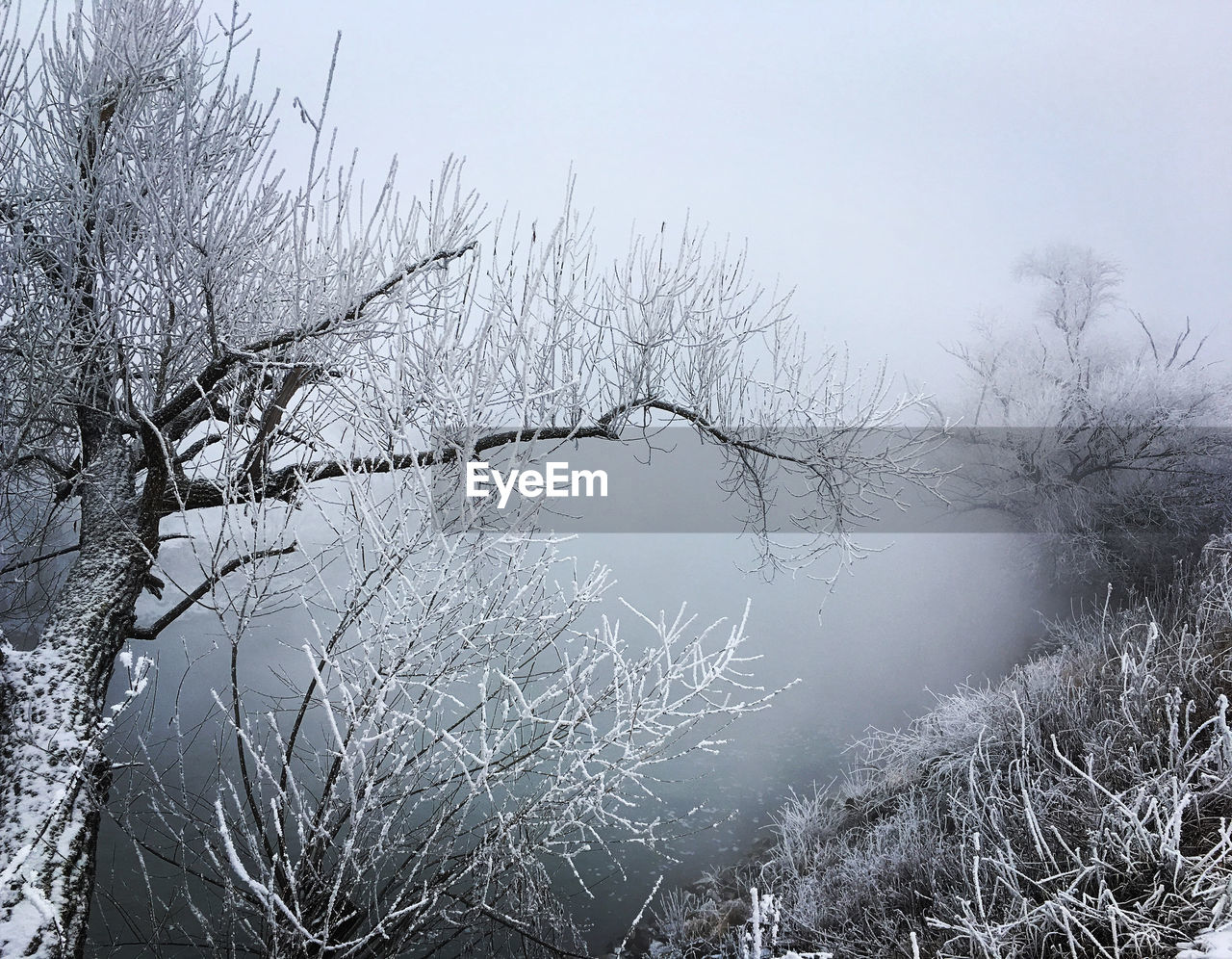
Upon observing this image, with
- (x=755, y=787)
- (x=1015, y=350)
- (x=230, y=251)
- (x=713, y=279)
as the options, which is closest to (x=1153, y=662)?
(x=713, y=279)

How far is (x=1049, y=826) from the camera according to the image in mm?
2977

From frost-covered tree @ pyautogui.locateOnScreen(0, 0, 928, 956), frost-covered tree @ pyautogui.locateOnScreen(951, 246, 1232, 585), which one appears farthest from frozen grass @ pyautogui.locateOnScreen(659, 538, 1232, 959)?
frost-covered tree @ pyautogui.locateOnScreen(951, 246, 1232, 585)

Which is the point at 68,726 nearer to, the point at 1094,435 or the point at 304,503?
the point at 304,503

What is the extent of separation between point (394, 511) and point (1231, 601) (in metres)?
4.77

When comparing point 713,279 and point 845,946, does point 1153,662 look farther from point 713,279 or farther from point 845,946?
point 713,279

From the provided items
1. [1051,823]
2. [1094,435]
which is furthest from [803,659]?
[1051,823]

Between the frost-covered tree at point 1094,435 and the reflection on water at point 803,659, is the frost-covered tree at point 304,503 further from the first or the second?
the frost-covered tree at point 1094,435

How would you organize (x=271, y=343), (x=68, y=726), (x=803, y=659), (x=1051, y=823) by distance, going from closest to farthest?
(x=1051, y=823), (x=68, y=726), (x=271, y=343), (x=803, y=659)

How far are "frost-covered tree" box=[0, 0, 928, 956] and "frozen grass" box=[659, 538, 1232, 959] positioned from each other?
49.4 inches

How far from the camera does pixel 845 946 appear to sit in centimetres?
337

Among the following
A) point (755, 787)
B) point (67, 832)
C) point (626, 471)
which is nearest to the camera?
point (67, 832)

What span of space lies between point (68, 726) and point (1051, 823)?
3.83 metres

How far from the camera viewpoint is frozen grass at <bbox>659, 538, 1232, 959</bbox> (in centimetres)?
218

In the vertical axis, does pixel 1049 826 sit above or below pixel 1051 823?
below
